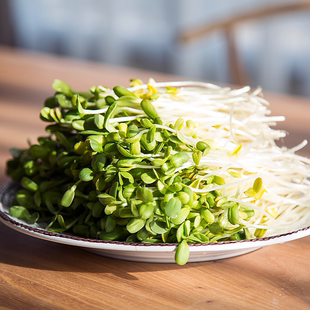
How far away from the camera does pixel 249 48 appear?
295 centimetres

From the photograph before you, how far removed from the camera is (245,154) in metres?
0.63

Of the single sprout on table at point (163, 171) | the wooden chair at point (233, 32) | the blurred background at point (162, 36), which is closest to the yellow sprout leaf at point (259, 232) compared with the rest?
the single sprout on table at point (163, 171)

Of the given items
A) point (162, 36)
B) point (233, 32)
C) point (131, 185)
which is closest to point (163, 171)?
point (131, 185)

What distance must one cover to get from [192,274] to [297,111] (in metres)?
0.87

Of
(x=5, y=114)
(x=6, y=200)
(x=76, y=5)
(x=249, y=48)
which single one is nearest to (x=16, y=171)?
(x=6, y=200)

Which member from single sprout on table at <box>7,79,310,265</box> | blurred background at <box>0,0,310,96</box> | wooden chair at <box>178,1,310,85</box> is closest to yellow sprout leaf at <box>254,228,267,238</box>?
single sprout on table at <box>7,79,310,265</box>

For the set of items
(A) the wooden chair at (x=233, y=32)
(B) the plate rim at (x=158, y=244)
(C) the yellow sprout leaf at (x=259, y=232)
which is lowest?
(C) the yellow sprout leaf at (x=259, y=232)

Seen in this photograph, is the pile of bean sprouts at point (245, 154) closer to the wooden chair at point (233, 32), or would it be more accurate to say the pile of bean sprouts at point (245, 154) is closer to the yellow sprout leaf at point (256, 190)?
the yellow sprout leaf at point (256, 190)

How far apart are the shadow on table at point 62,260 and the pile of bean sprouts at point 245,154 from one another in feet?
0.34

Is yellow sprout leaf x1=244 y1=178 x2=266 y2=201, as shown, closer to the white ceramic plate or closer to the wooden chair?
the white ceramic plate

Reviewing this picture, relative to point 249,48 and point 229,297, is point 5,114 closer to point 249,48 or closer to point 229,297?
point 229,297

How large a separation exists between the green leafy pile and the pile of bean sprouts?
2 cm

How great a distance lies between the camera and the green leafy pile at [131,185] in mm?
555

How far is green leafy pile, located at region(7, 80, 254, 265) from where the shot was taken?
0.55 meters
